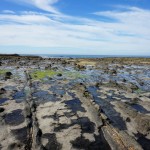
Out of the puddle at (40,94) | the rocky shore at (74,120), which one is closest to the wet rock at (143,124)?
the rocky shore at (74,120)

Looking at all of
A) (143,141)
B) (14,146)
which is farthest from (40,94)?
(143,141)

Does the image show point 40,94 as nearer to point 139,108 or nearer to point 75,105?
point 75,105

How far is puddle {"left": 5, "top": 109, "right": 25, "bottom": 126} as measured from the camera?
55.0ft

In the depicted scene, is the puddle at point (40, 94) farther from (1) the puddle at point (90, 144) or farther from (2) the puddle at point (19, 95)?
(1) the puddle at point (90, 144)

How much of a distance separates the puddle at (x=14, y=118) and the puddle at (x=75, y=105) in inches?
166

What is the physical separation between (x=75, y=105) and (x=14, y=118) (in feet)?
18.7

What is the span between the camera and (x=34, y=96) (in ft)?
80.0

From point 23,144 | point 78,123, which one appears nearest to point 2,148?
point 23,144

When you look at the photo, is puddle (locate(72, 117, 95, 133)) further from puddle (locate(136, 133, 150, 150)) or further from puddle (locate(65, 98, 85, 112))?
puddle (locate(136, 133, 150, 150))

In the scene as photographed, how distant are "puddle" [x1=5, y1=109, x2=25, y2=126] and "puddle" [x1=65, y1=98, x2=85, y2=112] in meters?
4.22

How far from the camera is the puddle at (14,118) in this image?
16.8m

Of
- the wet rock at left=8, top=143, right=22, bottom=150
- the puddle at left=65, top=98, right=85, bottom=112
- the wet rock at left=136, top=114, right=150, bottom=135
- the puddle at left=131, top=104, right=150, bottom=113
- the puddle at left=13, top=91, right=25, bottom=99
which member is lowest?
the wet rock at left=8, top=143, right=22, bottom=150

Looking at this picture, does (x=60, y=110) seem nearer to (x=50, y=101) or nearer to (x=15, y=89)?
(x=50, y=101)

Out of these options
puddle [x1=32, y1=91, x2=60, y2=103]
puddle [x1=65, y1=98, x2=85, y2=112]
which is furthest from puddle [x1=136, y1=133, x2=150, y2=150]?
puddle [x1=32, y1=91, x2=60, y2=103]
